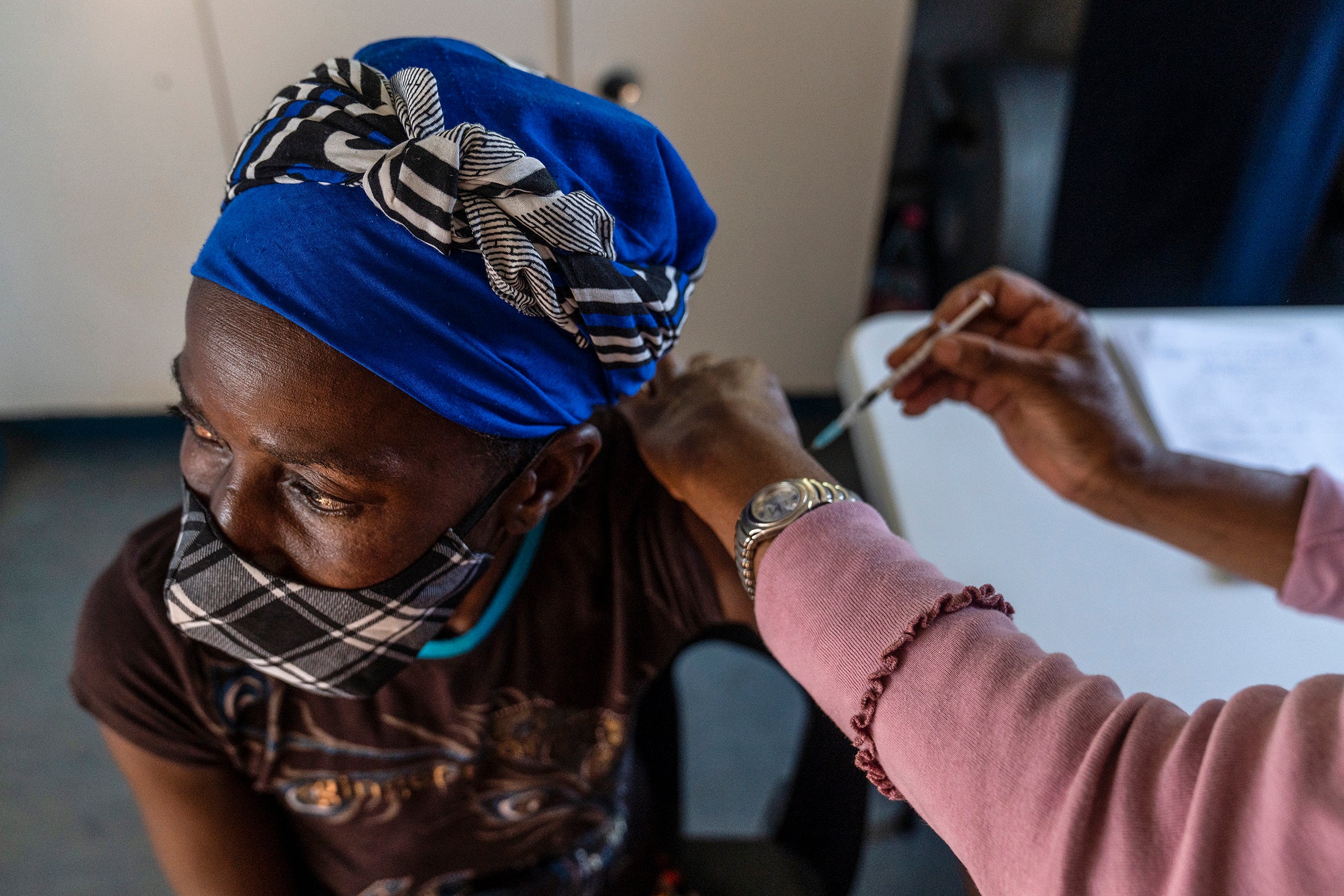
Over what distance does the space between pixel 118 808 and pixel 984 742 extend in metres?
1.00

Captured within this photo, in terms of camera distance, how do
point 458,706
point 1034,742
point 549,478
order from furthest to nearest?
point 458,706 → point 549,478 → point 1034,742

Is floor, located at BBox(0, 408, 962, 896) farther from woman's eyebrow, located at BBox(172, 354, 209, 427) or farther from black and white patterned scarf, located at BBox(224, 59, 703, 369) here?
black and white patterned scarf, located at BBox(224, 59, 703, 369)

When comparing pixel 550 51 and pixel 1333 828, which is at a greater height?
pixel 550 51

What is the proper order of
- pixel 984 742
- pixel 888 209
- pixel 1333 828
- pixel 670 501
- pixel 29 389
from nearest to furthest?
pixel 1333 828, pixel 984 742, pixel 670 501, pixel 29 389, pixel 888 209

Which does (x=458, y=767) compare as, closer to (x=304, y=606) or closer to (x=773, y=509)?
(x=304, y=606)

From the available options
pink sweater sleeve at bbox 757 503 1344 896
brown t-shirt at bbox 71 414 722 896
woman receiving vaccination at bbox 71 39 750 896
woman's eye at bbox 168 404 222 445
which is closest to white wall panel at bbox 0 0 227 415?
woman's eye at bbox 168 404 222 445

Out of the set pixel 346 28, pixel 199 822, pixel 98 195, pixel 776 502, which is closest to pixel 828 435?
pixel 776 502

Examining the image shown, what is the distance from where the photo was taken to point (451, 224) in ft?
1.87

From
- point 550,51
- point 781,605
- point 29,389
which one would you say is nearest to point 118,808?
point 29,389

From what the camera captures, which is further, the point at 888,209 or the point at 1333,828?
the point at 888,209

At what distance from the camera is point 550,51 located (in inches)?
71.3

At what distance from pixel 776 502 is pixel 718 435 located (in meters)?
0.12

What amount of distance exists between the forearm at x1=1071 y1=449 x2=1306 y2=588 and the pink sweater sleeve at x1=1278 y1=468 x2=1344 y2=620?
0.01m

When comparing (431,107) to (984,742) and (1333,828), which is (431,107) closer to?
(984,742)
